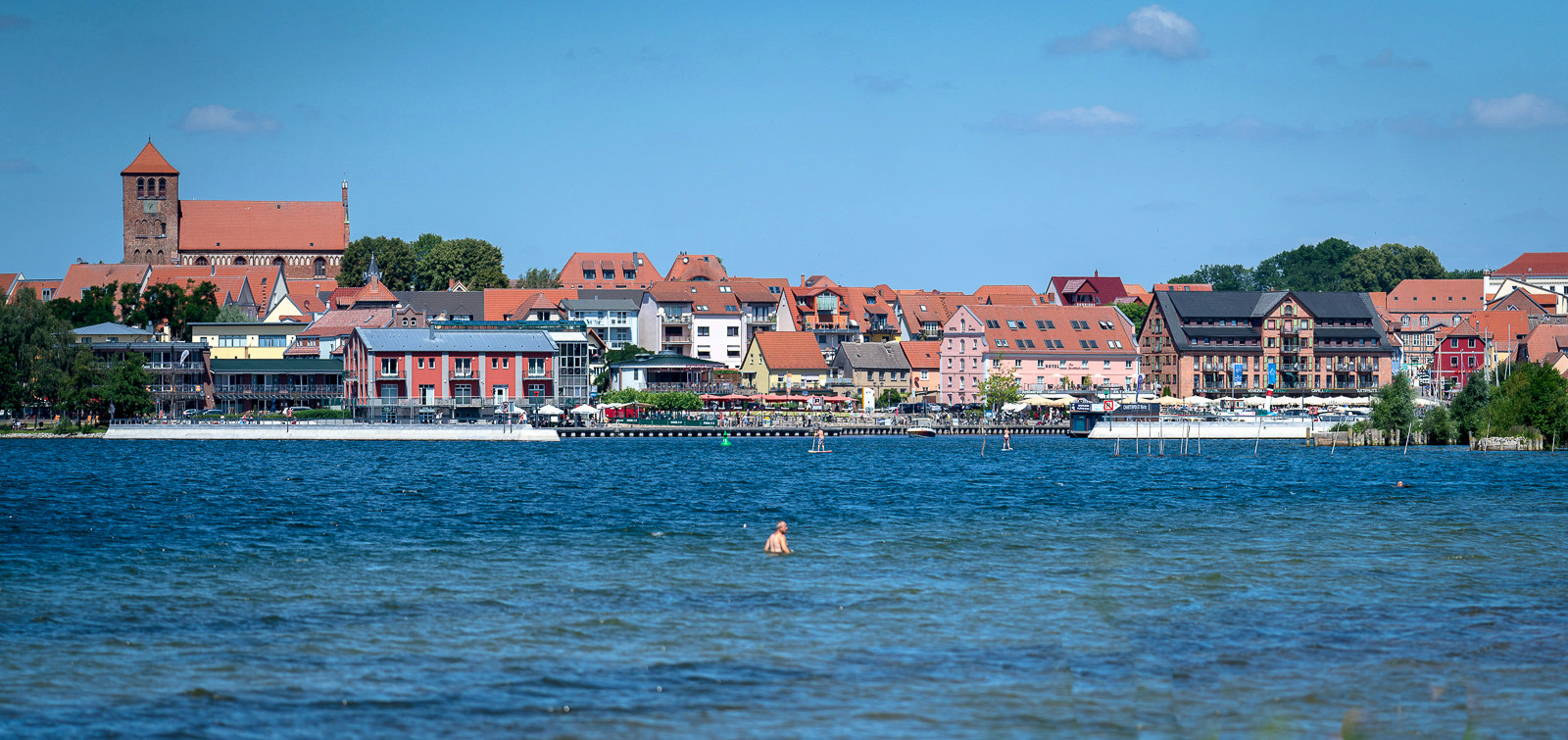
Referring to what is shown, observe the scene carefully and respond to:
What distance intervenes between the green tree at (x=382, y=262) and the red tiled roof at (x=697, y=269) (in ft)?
97.7

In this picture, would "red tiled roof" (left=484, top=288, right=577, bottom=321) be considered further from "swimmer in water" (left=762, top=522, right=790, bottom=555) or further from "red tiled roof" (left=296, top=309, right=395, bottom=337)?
"swimmer in water" (left=762, top=522, right=790, bottom=555)

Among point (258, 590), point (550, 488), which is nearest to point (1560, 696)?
point (258, 590)

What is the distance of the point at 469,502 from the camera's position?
52.9m

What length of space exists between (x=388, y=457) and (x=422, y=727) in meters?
66.9

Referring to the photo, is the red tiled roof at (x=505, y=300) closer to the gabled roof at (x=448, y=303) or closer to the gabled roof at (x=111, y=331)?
the gabled roof at (x=448, y=303)

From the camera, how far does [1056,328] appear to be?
140375 millimetres

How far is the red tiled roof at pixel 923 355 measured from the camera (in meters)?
142

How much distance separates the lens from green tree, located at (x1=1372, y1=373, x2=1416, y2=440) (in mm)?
92688

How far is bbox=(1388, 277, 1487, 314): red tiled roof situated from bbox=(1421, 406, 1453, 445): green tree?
93877 millimetres

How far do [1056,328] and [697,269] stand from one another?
4578 centimetres

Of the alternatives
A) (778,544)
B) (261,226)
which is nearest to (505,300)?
(261,226)

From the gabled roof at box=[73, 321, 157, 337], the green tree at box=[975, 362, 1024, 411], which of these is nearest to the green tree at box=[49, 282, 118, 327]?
the gabled roof at box=[73, 321, 157, 337]

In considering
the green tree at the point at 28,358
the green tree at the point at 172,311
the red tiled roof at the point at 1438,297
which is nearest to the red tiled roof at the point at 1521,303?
the red tiled roof at the point at 1438,297

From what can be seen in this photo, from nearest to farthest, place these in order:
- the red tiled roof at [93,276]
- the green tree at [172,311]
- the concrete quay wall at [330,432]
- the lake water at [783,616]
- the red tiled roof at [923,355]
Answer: the lake water at [783,616] → the concrete quay wall at [330,432] → the green tree at [172,311] → the red tiled roof at [923,355] → the red tiled roof at [93,276]
